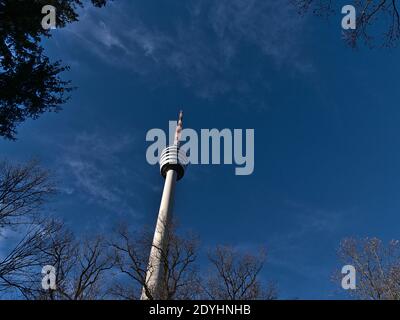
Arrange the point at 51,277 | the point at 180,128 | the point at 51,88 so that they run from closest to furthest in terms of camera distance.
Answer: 1. the point at 51,88
2. the point at 51,277
3. the point at 180,128

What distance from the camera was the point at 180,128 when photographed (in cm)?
6100

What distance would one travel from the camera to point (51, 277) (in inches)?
650

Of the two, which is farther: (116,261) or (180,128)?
(180,128)

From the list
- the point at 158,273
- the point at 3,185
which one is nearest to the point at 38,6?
the point at 3,185

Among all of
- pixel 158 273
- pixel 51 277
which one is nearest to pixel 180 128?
pixel 158 273
